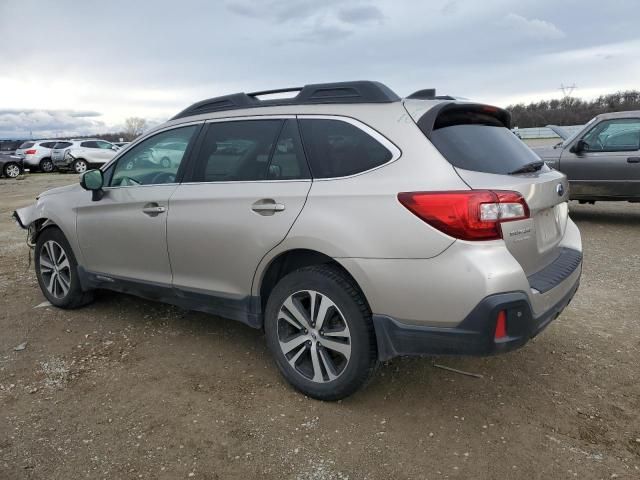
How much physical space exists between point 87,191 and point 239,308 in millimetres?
2004

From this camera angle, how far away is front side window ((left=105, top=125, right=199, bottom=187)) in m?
3.91

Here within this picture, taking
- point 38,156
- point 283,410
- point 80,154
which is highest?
point 283,410

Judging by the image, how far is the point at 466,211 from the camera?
8.43 ft

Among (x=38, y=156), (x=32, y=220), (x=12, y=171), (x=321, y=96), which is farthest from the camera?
(x=38, y=156)

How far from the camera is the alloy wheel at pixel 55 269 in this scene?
15.8ft

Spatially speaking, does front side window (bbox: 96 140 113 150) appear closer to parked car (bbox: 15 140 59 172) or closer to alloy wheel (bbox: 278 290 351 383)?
parked car (bbox: 15 140 59 172)

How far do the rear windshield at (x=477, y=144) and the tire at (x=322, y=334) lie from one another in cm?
89

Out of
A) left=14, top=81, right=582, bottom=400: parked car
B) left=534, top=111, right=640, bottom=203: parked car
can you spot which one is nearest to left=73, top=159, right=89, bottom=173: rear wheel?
left=534, top=111, right=640, bottom=203: parked car

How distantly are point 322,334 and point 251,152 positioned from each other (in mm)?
1265

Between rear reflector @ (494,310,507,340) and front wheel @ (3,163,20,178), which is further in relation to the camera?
front wheel @ (3,163,20,178)

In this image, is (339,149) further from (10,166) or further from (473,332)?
(10,166)

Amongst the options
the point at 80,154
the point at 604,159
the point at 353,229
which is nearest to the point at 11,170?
the point at 80,154

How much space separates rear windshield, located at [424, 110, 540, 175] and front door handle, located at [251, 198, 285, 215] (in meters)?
0.95

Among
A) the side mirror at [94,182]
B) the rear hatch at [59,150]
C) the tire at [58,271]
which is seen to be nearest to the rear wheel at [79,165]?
the rear hatch at [59,150]
